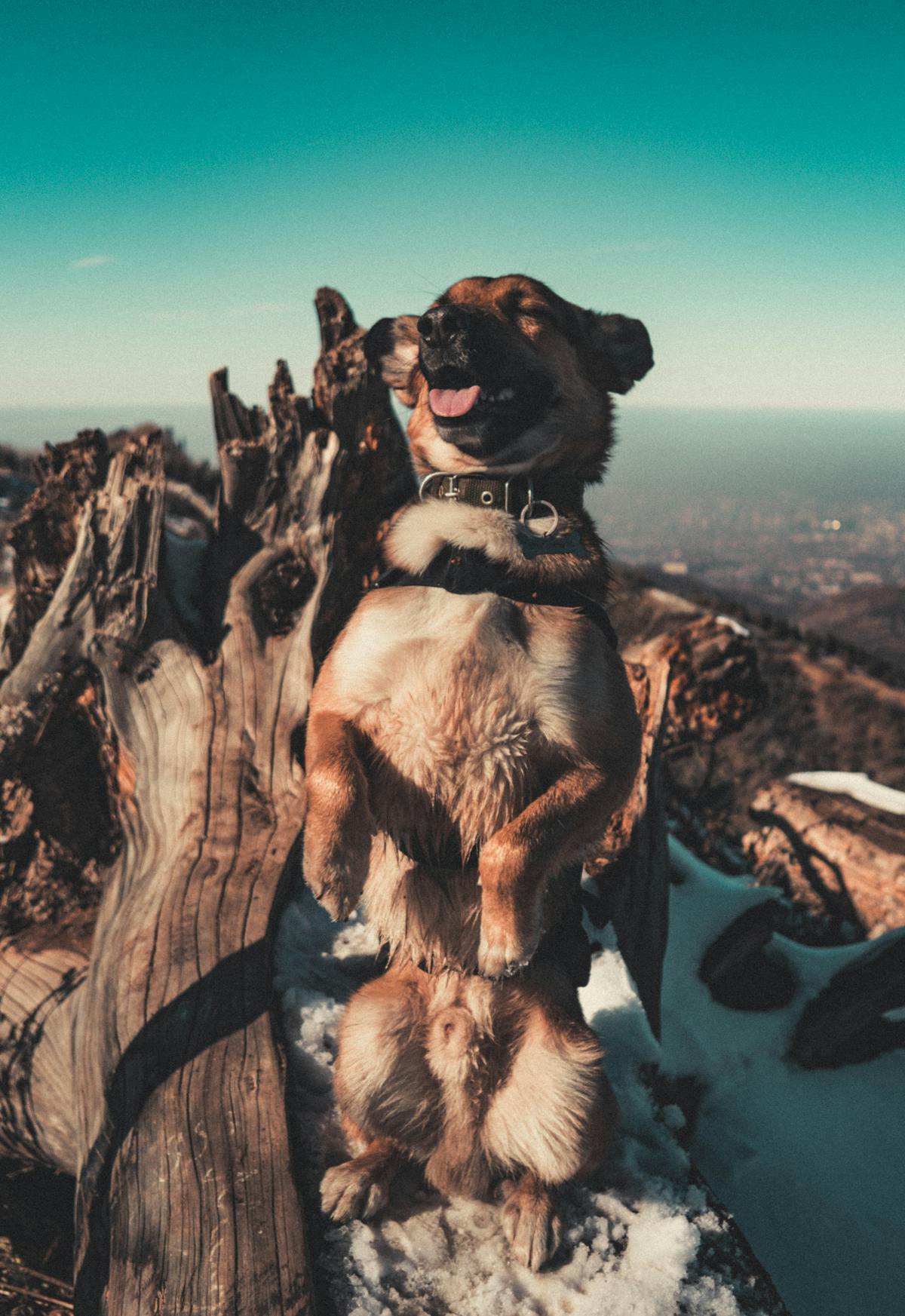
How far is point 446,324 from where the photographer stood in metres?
2.38

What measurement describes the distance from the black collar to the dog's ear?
35.9 inches

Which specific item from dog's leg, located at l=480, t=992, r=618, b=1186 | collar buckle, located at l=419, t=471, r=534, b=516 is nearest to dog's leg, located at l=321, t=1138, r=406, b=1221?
dog's leg, located at l=480, t=992, r=618, b=1186

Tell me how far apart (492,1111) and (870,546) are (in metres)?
106

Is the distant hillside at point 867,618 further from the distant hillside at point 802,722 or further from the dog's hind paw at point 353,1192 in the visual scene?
the dog's hind paw at point 353,1192

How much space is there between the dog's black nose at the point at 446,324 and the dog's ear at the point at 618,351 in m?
0.65

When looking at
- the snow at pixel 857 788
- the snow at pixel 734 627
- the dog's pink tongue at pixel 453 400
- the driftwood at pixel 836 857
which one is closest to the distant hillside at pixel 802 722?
the snow at pixel 857 788

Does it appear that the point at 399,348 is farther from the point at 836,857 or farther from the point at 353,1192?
the point at 836,857

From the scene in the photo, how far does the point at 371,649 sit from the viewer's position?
2422mm

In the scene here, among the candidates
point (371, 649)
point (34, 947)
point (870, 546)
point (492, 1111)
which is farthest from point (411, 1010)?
point (870, 546)

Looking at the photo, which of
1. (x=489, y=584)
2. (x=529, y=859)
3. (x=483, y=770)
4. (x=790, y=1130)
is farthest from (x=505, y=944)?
(x=790, y=1130)

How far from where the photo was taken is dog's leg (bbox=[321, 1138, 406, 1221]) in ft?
8.18

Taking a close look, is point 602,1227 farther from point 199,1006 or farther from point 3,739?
point 3,739

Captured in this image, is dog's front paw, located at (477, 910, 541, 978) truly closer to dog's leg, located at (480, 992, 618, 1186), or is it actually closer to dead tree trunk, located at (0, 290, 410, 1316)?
dog's leg, located at (480, 992, 618, 1186)

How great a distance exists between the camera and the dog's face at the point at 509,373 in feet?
8.08
